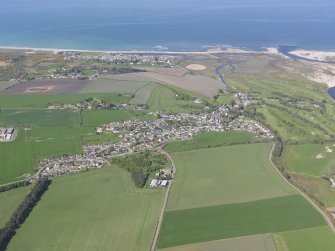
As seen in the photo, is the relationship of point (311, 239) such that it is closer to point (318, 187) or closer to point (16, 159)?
point (318, 187)

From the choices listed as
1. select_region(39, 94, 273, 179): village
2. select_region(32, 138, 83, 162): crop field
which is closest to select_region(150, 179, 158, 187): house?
select_region(39, 94, 273, 179): village

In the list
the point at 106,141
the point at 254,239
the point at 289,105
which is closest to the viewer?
the point at 254,239

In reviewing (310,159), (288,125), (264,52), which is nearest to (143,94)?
(288,125)

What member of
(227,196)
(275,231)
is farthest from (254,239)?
(227,196)

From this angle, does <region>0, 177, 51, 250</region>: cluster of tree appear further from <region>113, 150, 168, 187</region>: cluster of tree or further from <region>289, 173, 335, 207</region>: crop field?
<region>289, 173, 335, 207</region>: crop field

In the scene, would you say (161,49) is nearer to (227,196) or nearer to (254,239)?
(227,196)
